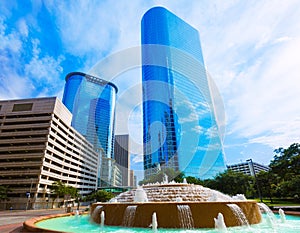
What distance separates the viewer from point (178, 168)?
6781 centimetres

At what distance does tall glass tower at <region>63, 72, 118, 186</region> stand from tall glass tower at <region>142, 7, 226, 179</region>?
4344cm

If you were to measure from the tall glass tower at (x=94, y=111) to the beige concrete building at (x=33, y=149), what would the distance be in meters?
53.0

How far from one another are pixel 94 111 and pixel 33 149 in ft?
262

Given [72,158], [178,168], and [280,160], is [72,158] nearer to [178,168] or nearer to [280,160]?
[178,168]

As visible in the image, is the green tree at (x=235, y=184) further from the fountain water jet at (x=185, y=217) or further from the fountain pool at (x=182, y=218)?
the fountain water jet at (x=185, y=217)

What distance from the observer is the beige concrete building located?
44000mm

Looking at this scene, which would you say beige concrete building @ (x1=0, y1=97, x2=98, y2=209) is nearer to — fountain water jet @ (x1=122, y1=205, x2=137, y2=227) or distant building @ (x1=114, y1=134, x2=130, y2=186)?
fountain water jet @ (x1=122, y1=205, x2=137, y2=227)

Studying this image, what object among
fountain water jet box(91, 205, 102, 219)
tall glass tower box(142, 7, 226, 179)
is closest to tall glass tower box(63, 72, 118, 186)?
tall glass tower box(142, 7, 226, 179)

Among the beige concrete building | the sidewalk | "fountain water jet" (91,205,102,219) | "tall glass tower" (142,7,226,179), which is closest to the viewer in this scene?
the sidewalk

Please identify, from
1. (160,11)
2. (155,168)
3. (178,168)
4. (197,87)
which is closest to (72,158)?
(155,168)

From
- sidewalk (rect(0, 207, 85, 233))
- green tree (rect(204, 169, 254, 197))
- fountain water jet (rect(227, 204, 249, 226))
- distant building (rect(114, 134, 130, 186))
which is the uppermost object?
distant building (rect(114, 134, 130, 186))

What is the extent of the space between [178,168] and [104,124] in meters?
71.9

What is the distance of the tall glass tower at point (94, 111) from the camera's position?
375 feet

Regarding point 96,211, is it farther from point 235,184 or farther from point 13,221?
point 235,184
